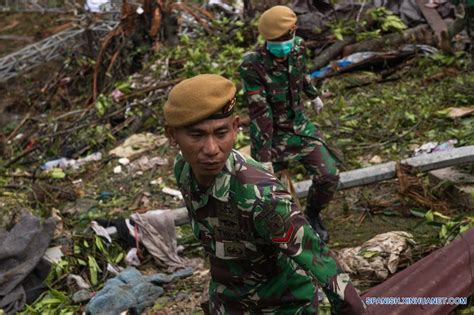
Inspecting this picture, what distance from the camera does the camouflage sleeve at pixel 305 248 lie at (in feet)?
7.32

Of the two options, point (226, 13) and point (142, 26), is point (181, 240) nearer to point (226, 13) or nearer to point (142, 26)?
point (142, 26)

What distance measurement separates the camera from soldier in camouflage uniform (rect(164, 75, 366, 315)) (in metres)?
2.27

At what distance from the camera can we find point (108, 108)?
9.61 meters

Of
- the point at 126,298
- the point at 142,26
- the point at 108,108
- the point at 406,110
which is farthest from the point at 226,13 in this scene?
the point at 126,298

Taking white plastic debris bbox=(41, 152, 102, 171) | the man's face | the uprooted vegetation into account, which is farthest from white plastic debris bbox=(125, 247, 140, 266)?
white plastic debris bbox=(41, 152, 102, 171)

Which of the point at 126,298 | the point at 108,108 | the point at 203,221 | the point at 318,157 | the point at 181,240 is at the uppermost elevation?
the point at 203,221

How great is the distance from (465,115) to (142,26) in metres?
6.36

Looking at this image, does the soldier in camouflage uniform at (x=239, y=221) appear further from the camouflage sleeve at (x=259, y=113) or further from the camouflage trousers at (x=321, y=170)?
the camouflage trousers at (x=321, y=170)

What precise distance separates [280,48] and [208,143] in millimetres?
Result: 2374

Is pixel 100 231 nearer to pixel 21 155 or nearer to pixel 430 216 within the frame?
pixel 430 216

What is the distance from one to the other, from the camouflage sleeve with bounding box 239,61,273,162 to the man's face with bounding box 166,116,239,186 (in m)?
2.17

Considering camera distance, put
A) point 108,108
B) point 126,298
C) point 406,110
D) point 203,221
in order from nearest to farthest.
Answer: point 203,221
point 126,298
point 406,110
point 108,108

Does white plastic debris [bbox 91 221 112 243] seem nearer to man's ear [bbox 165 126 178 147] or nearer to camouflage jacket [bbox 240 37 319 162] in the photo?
camouflage jacket [bbox 240 37 319 162]

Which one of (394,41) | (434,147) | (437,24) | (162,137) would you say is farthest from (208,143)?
(437,24)
